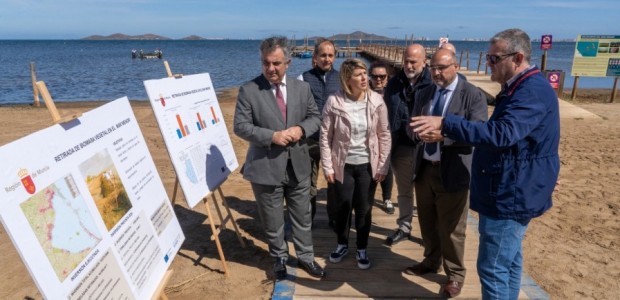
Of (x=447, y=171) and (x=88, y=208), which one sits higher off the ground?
(x=88, y=208)

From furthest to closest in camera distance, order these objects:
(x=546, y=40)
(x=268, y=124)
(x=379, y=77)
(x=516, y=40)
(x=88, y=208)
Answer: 1. (x=546, y=40)
2. (x=379, y=77)
3. (x=268, y=124)
4. (x=516, y=40)
5. (x=88, y=208)

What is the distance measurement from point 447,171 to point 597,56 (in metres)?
14.8

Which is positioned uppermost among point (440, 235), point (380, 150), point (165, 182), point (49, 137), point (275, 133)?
point (49, 137)

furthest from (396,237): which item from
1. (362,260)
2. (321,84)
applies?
(321,84)

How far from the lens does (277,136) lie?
3.11 metres

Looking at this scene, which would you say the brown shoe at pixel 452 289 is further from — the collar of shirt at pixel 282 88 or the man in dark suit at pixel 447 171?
the collar of shirt at pixel 282 88

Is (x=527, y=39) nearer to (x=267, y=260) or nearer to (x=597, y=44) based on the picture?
(x=267, y=260)

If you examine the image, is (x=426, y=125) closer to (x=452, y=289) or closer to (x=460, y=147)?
(x=460, y=147)

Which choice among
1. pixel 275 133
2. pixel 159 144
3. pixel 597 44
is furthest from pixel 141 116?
pixel 597 44

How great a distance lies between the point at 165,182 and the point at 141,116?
6.98 meters

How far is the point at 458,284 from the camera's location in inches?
125

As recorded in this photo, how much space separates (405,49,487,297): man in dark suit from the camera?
9.45ft

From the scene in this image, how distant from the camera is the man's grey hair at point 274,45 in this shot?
308cm

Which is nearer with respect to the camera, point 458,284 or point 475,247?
point 458,284
